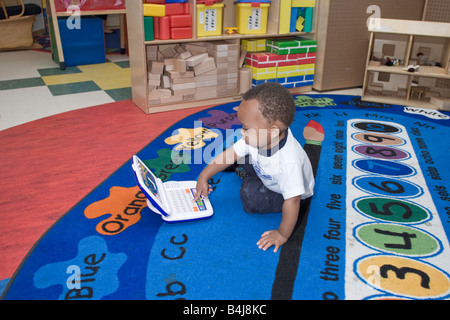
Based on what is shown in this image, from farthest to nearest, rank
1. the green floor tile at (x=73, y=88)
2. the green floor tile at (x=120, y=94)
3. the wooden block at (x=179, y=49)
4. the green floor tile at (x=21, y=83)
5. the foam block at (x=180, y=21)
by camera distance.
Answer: the green floor tile at (x=21, y=83), the green floor tile at (x=73, y=88), the green floor tile at (x=120, y=94), the wooden block at (x=179, y=49), the foam block at (x=180, y=21)

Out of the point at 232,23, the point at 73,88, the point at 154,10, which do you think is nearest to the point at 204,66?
the point at 154,10

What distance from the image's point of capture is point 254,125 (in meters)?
1.31

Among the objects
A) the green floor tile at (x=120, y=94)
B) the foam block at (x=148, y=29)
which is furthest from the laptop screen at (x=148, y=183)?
the green floor tile at (x=120, y=94)

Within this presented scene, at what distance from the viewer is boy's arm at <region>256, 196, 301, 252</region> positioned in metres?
1.32

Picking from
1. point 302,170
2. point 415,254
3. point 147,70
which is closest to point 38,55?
point 147,70

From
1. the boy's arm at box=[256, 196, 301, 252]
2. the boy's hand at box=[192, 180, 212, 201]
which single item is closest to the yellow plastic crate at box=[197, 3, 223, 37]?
the boy's hand at box=[192, 180, 212, 201]

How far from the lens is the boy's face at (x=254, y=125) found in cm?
129

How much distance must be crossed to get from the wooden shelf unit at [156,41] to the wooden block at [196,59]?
105 millimetres

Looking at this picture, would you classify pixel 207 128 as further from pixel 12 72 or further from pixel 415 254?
pixel 12 72

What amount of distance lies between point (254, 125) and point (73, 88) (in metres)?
2.49

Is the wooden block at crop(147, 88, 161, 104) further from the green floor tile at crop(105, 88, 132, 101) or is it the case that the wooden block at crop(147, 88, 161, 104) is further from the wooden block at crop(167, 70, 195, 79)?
the green floor tile at crop(105, 88, 132, 101)

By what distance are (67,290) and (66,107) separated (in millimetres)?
1975

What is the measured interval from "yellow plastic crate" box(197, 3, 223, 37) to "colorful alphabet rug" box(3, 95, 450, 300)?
108cm

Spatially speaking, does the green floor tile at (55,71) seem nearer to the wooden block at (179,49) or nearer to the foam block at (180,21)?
the wooden block at (179,49)
